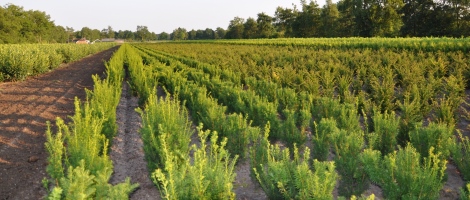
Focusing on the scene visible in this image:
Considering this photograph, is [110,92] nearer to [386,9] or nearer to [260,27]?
[386,9]

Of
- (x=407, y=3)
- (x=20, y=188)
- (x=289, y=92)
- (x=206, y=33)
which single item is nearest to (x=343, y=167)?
(x=289, y=92)

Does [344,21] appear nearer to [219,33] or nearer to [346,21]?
[346,21]

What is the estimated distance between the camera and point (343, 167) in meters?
3.42

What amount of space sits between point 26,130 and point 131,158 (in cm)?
259

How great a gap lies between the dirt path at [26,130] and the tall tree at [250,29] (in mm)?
74054

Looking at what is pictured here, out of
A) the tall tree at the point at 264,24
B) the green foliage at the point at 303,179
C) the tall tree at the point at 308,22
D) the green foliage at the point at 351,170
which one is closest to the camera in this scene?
the green foliage at the point at 303,179

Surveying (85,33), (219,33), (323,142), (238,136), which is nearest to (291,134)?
(323,142)

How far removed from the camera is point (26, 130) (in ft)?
19.4

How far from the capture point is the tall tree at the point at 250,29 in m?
83.1

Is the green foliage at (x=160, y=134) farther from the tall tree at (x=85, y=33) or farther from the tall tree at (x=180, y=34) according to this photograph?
the tall tree at (x=85, y=33)

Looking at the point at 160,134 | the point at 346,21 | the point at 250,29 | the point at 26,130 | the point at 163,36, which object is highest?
the point at 346,21

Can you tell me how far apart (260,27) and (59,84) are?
74700 millimetres

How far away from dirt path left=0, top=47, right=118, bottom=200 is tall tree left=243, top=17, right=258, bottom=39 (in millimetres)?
74054

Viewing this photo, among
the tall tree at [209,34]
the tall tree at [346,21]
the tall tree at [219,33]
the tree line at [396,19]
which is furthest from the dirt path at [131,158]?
the tall tree at [209,34]
